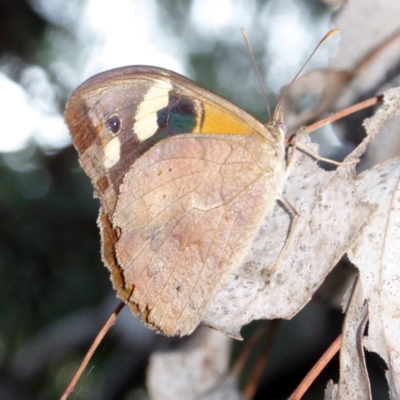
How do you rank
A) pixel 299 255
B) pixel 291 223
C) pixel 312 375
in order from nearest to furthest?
1. pixel 312 375
2. pixel 299 255
3. pixel 291 223

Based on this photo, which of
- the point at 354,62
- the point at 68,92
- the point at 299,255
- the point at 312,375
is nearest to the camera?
the point at 312,375

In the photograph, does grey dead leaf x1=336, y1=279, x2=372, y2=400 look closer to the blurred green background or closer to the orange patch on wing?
the orange patch on wing

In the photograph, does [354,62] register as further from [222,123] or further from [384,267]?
[384,267]

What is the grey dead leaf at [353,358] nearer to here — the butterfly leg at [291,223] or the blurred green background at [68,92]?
the butterfly leg at [291,223]

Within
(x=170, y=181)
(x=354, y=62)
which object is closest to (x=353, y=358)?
(x=170, y=181)

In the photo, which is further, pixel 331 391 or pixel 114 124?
pixel 114 124

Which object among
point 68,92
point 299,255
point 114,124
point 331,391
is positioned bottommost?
point 331,391

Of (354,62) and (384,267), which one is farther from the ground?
(354,62)
